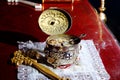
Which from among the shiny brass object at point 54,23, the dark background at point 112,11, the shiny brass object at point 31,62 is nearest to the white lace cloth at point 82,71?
the shiny brass object at point 31,62

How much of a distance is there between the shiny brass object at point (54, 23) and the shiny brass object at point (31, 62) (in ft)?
0.47

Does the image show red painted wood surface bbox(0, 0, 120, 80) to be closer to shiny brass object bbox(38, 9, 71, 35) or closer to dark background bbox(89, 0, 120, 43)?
shiny brass object bbox(38, 9, 71, 35)

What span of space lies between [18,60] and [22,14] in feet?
1.61

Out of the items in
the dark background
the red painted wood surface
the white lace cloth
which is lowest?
the white lace cloth

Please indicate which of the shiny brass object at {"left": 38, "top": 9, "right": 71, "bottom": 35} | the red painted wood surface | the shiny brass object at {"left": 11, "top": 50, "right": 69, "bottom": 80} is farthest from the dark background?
the shiny brass object at {"left": 11, "top": 50, "right": 69, "bottom": 80}

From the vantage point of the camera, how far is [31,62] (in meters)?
1.04

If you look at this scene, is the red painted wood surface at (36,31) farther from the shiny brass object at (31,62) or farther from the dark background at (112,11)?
the dark background at (112,11)

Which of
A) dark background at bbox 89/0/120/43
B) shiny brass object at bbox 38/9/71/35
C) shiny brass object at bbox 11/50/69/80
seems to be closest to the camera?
shiny brass object at bbox 11/50/69/80

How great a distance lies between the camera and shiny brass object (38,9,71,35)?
3.79ft

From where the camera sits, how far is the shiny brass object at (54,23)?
3.79 ft

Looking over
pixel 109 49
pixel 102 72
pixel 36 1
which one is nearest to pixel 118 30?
pixel 36 1

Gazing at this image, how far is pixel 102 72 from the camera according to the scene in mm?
1015

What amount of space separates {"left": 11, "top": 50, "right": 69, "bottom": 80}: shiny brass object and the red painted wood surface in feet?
0.09

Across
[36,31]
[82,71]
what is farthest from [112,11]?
[82,71]
